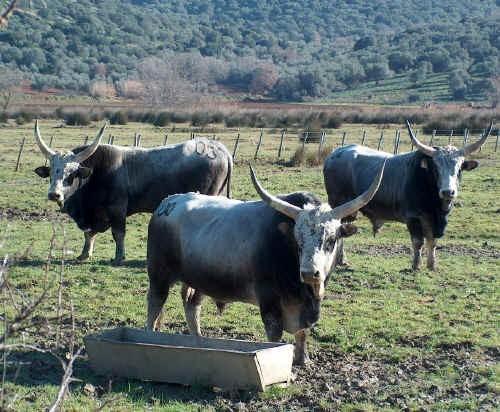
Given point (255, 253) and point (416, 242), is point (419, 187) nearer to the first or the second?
point (416, 242)

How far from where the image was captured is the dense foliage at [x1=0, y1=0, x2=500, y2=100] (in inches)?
3782

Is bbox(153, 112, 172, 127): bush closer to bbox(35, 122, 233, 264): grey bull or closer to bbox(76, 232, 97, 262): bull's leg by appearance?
bbox(35, 122, 233, 264): grey bull

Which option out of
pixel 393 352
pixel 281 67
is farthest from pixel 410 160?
pixel 281 67

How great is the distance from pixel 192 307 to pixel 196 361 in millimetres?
1559

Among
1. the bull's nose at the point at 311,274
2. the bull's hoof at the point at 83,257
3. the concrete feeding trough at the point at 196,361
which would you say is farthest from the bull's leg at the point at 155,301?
the bull's hoof at the point at 83,257

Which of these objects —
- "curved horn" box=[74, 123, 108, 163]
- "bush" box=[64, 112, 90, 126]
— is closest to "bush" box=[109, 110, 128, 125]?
"bush" box=[64, 112, 90, 126]

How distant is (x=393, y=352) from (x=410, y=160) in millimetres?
5465

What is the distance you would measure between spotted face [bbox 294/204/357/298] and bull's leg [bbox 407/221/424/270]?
5.77 meters

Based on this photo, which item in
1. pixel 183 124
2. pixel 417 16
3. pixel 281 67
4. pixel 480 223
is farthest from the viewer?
pixel 417 16

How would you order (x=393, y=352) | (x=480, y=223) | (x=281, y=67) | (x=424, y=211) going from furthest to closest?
(x=281, y=67) → (x=480, y=223) → (x=424, y=211) → (x=393, y=352)

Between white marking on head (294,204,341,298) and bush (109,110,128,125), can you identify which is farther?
bush (109,110,128,125)

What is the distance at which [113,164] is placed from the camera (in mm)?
13992

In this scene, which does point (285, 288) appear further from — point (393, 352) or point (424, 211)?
point (424, 211)

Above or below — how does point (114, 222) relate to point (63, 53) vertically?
above
